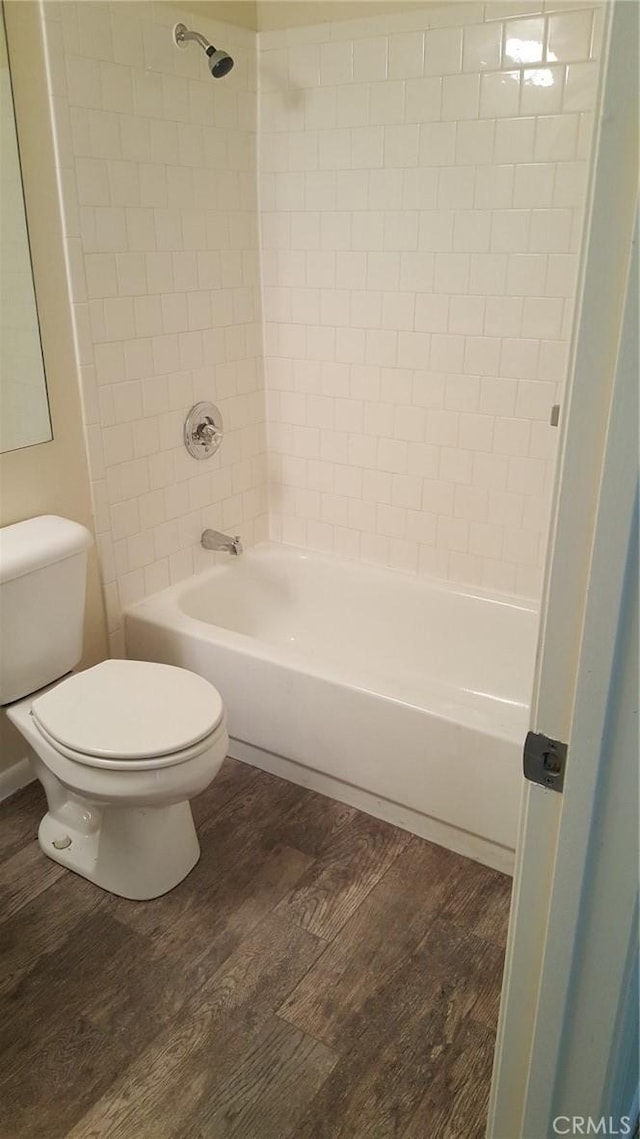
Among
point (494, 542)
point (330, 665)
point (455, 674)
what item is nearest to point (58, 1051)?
point (330, 665)

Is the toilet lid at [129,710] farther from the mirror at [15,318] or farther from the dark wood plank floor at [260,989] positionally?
the mirror at [15,318]

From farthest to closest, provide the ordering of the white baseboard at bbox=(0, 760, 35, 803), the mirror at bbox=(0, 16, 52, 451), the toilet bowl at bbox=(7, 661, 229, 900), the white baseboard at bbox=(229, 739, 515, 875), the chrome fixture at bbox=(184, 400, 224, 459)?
1. the chrome fixture at bbox=(184, 400, 224, 459)
2. the white baseboard at bbox=(0, 760, 35, 803)
3. the white baseboard at bbox=(229, 739, 515, 875)
4. the mirror at bbox=(0, 16, 52, 451)
5. the toilet bowl at bbox=(7, 661, 229, 900)

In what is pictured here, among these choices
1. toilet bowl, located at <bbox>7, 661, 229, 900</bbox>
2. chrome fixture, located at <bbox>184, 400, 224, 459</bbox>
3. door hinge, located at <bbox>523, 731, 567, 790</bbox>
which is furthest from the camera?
chrome fixture, located at <bbox>184, 400, 224, 459</bbox>

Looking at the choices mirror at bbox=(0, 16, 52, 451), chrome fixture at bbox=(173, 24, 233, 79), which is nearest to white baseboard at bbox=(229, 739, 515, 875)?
mirror at bbox=(0, 16, 52, 451)

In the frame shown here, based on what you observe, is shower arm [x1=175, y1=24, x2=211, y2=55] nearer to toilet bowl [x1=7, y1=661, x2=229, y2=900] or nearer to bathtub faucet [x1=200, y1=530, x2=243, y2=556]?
bathtub faucet [x1=200, y1=530, x2=243, y2=556]

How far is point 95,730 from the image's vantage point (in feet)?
6.19

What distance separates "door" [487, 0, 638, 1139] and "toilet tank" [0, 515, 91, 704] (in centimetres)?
145

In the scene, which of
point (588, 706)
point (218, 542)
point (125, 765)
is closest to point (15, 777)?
point (125, 765)

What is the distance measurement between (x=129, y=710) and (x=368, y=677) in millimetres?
641

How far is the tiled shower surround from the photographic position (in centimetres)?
217

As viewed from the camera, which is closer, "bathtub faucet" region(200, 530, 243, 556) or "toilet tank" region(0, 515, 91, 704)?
"toilet tank" region(0, 515, 91, 704)

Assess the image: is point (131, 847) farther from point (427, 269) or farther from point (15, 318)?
point (427, 269)

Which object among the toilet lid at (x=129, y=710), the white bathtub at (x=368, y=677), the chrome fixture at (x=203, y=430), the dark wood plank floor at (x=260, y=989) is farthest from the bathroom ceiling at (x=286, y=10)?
the dark wood plank floor at (x=260, y=989)

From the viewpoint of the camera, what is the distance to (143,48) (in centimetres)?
221
